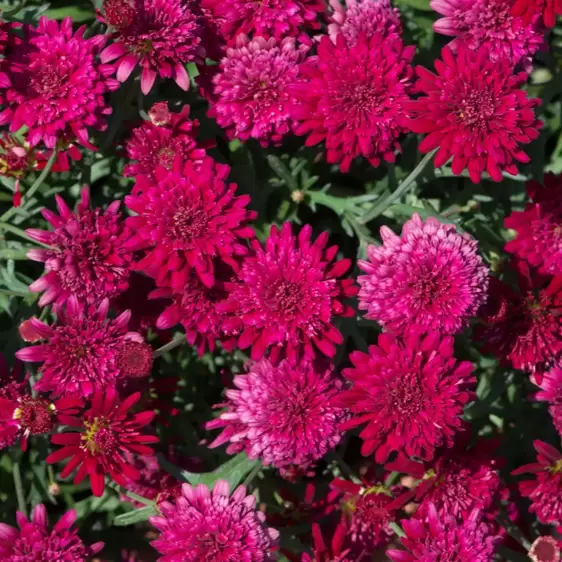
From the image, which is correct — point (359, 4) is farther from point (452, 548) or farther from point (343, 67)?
point (452, 548)

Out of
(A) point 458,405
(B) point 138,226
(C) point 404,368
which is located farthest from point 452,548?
(B) point 138,226

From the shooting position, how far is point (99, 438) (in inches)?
98.8

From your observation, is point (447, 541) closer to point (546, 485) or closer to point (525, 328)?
point (546, 485)

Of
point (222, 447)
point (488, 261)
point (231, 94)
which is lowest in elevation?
point (222, 447)

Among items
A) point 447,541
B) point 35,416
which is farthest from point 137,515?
point 447,541

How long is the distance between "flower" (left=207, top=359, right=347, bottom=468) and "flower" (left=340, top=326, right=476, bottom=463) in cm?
19

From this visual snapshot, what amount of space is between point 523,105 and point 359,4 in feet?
2.49

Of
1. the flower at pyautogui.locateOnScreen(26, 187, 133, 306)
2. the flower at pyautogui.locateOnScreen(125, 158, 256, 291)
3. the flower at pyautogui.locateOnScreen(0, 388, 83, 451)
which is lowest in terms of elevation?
the flower at pyautogui.locateOnScreen(0, 388, 83, 451)

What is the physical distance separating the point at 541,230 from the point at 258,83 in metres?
1.21

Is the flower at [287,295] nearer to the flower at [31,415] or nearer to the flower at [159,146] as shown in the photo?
the flower at [159,146]

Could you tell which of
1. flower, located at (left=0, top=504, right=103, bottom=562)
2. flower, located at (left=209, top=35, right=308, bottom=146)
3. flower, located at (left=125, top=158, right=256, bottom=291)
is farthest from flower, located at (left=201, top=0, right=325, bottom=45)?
flower, located at (left=0, top=504, right=103, bottom=562)

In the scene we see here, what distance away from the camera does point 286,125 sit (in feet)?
9.08

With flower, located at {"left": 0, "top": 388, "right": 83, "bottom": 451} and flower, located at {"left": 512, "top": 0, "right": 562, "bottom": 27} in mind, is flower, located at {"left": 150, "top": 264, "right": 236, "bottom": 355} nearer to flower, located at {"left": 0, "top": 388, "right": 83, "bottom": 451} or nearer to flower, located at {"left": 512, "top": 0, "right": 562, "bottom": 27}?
flower, located at {"left": 0, "top": 388, "right": 83, "bottom": 451}

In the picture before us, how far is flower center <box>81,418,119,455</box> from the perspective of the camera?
8.24 feet
